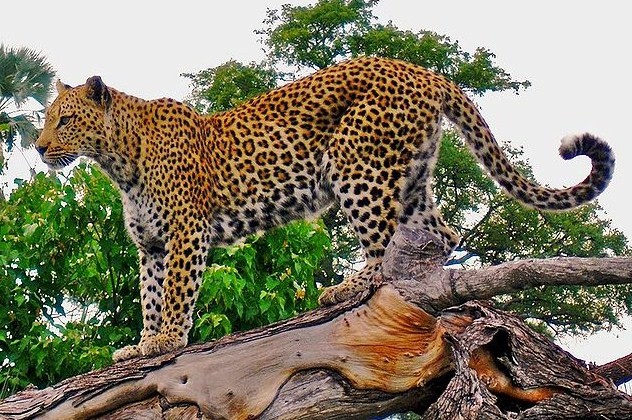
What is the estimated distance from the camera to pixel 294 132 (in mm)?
8805

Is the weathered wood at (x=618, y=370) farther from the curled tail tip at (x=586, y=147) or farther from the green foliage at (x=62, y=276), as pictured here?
the green foliage at (x=62, y=276)

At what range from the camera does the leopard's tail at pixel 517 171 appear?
768 cm

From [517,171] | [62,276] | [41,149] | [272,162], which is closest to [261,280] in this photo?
[62,276]

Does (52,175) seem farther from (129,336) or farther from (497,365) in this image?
(497,365)

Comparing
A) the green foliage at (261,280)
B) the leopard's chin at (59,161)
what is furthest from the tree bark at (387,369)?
the green foliage at (261,280)

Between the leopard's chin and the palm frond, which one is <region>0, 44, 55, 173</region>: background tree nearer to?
the palm frond

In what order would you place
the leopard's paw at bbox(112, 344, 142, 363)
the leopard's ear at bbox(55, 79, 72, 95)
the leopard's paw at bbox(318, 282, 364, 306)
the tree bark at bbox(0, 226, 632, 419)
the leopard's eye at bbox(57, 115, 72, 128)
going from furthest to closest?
the leopard's ear at bbox(55, 79, 72, 95)
the leopard's eye at bbox(57, 115, 72, 128)
the leopard's paw at bbox(112, 344, 142, 363)
the leopard's paw at bbox(318, 282, 364, 306)
the tree bark at bbox(0, 226, 632, 419)

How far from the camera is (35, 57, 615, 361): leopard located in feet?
26.6

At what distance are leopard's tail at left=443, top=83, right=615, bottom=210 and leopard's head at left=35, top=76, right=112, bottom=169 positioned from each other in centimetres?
280

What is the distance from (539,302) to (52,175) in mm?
16678

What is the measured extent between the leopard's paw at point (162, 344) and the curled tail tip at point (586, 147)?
3.13 meters

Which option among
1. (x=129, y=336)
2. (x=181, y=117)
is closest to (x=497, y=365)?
(x=181, y=117)

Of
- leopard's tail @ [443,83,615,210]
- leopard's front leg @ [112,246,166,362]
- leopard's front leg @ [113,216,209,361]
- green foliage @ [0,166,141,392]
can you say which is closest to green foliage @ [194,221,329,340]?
green foliage @ [0,166,141,392]

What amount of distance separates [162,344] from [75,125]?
1.96m
